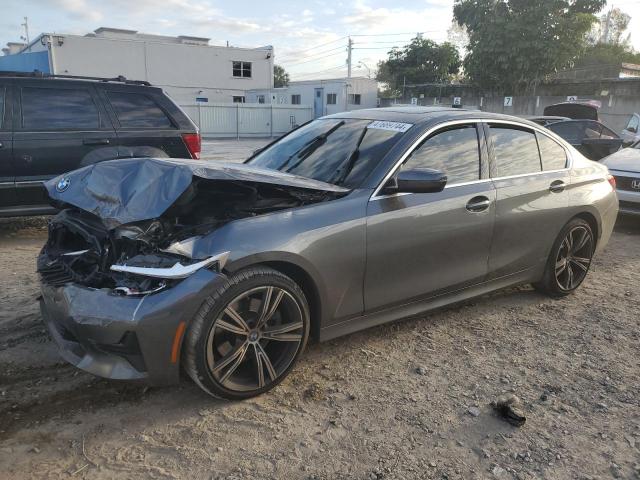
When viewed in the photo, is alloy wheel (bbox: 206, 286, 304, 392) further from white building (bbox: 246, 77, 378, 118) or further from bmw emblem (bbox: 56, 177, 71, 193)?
white building (bbox: 246, 77, 378, 118)

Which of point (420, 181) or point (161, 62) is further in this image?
point (161, 62)

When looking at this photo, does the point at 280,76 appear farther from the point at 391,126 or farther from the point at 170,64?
the point at 391,126

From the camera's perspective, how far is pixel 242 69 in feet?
133

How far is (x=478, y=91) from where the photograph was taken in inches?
1152

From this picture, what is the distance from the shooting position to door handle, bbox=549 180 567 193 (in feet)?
14.8

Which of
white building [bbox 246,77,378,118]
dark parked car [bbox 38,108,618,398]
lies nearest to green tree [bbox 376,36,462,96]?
white building [bbox 246,77,378,118]

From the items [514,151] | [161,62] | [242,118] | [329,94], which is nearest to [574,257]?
[514,151]

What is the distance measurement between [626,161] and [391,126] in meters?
6.16

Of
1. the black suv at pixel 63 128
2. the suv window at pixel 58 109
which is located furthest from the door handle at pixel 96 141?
the suv window at pixel 58 109

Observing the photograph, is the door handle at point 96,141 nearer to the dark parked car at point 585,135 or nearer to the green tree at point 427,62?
the dark parked car at point 585,135

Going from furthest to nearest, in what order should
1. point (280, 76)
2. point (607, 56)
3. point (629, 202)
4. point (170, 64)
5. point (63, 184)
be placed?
point (280, 76) → point (607, 56) → point (170, 64) → point (629, 202) → point (63, 184)

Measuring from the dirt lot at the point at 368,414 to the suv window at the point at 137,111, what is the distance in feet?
10.0

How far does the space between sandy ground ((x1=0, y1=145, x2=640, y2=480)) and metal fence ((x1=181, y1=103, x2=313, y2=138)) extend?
25.8 meters

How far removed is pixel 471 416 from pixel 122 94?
5692mm
